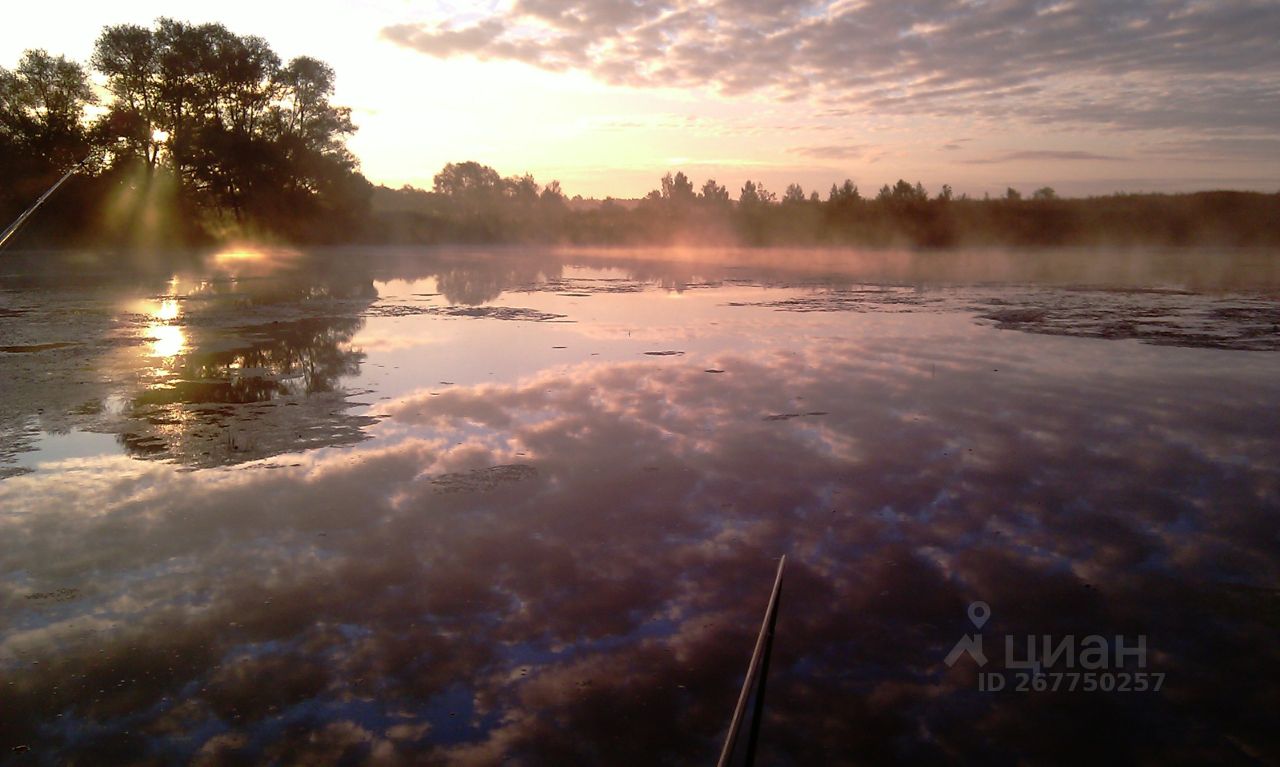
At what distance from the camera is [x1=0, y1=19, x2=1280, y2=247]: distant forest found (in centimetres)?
4500

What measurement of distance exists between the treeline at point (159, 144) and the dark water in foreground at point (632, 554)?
40.5 m

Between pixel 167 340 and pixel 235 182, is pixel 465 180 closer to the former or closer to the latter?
pixel 235 182

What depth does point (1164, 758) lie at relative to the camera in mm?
3273

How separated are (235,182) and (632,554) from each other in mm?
51078

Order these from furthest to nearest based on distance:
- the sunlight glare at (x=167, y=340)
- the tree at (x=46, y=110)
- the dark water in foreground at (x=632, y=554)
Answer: the tree at (x=46, y=110) < the sunlight glare at (x=167, y=340) < the dark water in foreground at (x=632, y=554)

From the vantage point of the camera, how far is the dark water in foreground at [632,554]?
3.49 meters

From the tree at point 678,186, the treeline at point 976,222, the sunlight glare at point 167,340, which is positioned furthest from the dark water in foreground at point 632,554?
the tree at point 678,186

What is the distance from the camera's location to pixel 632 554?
5176mm

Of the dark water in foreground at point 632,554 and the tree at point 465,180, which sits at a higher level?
the tree at point 465,180

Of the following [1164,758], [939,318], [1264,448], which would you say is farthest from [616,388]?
[939,318]

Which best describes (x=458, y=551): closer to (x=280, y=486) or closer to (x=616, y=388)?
(x=280, y=486)

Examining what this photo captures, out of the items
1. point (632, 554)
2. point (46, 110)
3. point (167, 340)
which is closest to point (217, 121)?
point (46, 110)

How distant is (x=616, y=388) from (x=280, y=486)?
4352mm

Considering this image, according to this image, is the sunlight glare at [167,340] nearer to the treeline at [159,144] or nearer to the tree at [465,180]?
the treeline at [159,144]
